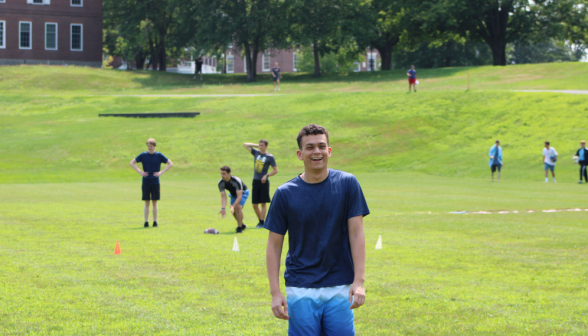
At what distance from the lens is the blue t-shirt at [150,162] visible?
14867 millimetres

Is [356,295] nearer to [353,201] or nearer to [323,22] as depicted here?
[353,201]

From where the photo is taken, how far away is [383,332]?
6.52 m

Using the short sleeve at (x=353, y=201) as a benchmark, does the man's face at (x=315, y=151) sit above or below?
above

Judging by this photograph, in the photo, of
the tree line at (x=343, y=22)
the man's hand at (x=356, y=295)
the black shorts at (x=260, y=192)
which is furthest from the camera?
the tree line at (x=343, y=22)

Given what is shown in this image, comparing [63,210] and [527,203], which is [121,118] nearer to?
[63,210]

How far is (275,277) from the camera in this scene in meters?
4.26

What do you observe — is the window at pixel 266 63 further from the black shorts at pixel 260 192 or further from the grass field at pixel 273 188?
the black shorts at pixel 260 192

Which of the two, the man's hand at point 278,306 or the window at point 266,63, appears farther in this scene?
the window at point 266,63

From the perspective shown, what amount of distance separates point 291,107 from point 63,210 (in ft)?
94.4

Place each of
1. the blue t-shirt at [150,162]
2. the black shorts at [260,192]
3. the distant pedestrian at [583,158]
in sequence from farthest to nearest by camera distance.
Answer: the distant pedestrian at [583,158] → the black shorts at [260,192] → the blue t-shirt at [150,162]

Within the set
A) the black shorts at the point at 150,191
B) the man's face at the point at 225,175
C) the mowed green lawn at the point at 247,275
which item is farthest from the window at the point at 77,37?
the man's face at the point at 225,175

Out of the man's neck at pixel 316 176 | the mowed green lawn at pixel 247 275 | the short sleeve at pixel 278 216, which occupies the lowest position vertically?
the mowed green lawn at pixel 247 275

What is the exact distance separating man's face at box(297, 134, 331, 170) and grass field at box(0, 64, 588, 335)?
10.00ft

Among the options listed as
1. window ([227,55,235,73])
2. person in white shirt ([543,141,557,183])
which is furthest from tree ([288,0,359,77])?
window ([227,55,235,73])
